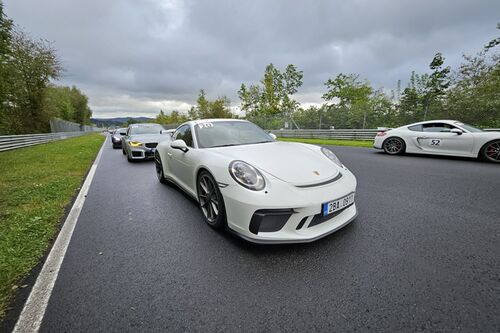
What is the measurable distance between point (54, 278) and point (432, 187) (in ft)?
17.3

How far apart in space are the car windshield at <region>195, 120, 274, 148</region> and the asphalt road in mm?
1047

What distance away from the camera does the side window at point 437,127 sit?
6445mm

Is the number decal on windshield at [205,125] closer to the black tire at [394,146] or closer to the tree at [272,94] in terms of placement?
the black tire at [394,146]

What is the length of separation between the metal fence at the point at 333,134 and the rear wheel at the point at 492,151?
771cm

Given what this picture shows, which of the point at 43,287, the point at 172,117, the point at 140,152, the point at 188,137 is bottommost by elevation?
the point at 43,287

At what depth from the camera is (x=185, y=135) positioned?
11.9 feet

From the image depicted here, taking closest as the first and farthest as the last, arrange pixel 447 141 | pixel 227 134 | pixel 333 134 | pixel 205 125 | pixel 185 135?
pixel 227 134
pixel 205 125
pixel 185 135
pixel 447 141
pixel 333 134

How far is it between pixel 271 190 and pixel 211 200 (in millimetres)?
893

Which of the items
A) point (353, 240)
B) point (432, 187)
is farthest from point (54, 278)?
point (432, 187)

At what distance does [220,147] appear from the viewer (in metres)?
2.98

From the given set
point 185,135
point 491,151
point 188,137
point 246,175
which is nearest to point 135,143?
point 185,135

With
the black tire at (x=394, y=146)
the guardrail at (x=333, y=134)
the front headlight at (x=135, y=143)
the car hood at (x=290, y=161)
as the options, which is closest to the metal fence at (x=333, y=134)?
the guardrail at (x=333, y=134)

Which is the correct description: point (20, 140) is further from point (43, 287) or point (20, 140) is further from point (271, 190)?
point (271, 190)

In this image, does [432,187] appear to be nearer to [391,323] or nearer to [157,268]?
[391,323]
